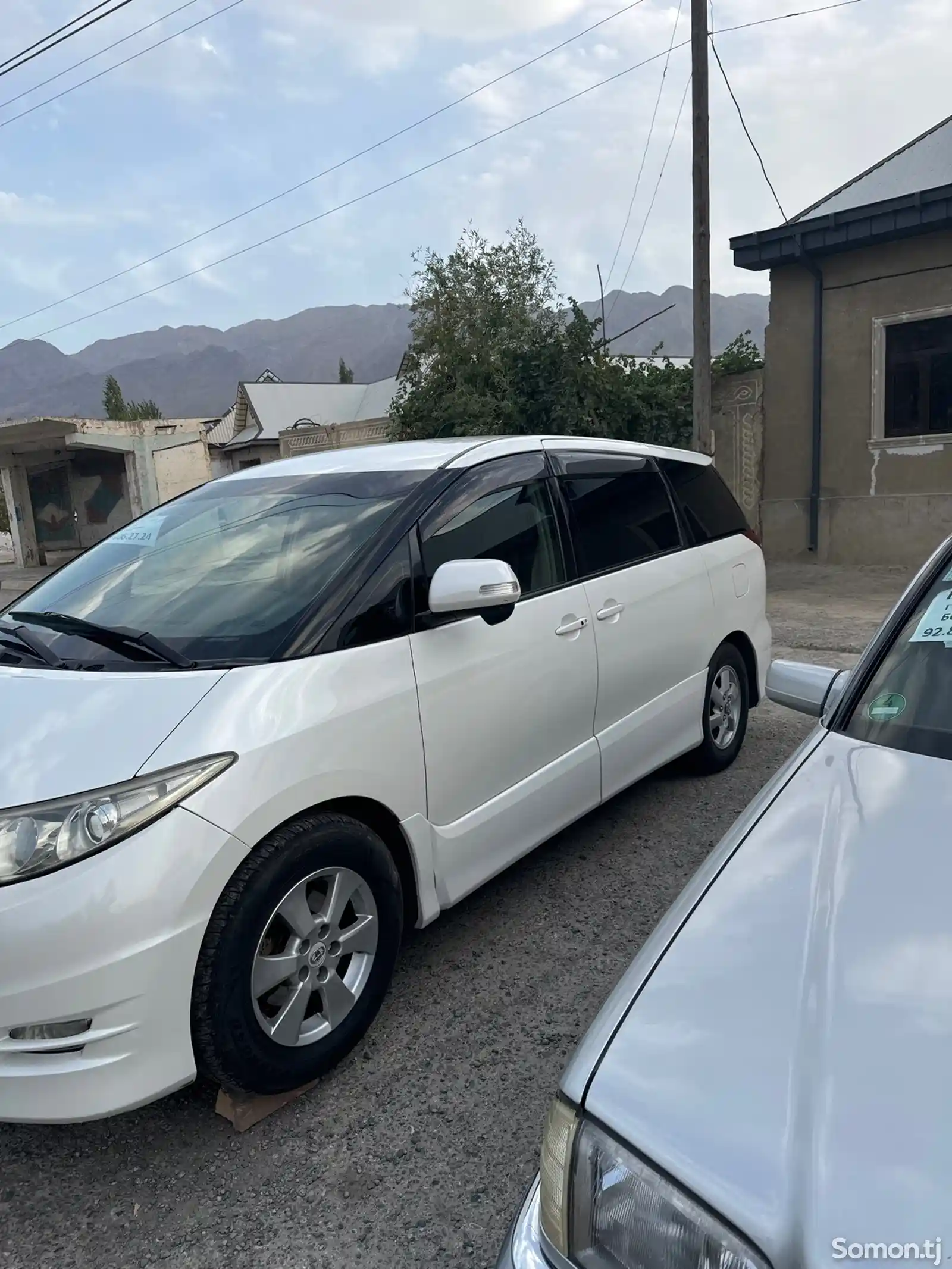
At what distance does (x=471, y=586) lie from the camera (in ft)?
8.68

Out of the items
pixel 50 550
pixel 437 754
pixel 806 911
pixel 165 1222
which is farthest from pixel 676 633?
pixel 50 550

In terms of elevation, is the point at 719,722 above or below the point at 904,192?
below

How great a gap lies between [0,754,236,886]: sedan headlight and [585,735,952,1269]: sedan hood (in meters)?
1.20

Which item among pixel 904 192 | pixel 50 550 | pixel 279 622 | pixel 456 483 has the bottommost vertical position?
pixel 50 550

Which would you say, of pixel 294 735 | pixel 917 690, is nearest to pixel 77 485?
pixel 294 735

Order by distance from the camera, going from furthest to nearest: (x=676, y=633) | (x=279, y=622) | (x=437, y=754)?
(x=676, y=633) < (x=437, y=754) < (x=279, y=622)

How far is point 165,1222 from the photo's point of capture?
206cm

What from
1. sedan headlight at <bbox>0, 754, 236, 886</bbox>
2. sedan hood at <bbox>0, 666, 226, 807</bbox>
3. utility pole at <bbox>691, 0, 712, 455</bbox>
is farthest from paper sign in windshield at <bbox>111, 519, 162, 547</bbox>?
utility pole at <bbox>691, 0, 712, 455</bbox>

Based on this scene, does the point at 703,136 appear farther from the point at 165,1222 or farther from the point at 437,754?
the point at 165,1222

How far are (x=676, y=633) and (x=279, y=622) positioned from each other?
6.74ft

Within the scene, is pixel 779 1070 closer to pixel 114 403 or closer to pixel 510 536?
pixel 510 536

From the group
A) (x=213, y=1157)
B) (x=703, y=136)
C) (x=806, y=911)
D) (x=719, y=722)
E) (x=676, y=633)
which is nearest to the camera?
(x=806, y=911)

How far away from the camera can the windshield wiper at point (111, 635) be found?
8.07 ft

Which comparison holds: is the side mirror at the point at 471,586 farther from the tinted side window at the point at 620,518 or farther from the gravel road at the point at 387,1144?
the gravel road at the point at 387,1144
